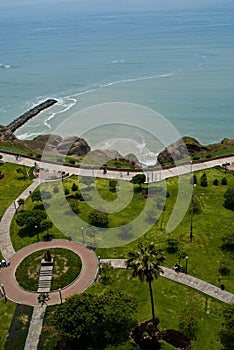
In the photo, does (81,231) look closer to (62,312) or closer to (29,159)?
(62,312)

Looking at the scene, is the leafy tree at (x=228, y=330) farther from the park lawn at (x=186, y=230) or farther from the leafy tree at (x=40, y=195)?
the leafy tree at (x=40, y=195)

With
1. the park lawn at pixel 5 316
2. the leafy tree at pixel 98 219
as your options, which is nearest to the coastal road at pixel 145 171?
the leafy tree at pixel 98 219

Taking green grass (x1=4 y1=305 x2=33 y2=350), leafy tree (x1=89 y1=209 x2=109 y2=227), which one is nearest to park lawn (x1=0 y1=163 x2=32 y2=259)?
leafy tree (x1=89 y1=209 x2=109 y2=227)

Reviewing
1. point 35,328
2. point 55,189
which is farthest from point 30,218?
point 35,328

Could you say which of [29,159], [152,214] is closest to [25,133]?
[29,159]

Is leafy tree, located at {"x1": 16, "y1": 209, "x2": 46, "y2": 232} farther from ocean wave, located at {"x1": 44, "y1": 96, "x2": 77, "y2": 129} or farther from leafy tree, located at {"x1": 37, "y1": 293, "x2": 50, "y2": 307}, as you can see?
ocean wave, located at {"x1": 44, "y1": 96, "x2": 77, "y2": 129}

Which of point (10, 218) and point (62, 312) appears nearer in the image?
point (62, 312)

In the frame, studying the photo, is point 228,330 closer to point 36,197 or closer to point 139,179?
point 139,179
